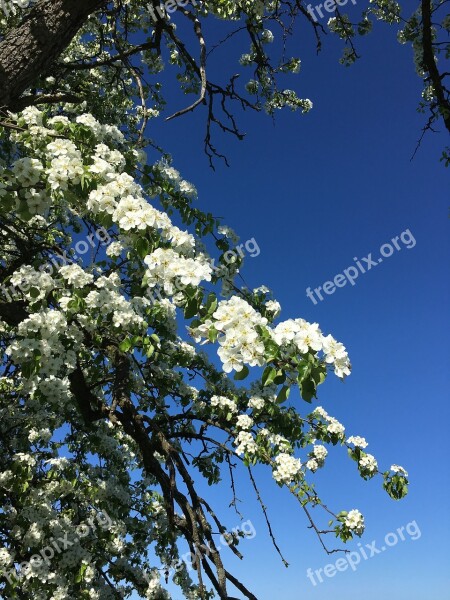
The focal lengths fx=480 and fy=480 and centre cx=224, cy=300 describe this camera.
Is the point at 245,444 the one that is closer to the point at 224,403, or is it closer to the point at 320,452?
the point at 224,403

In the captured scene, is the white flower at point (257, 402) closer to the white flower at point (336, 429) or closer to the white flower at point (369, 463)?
the white flower at point (336, 429)

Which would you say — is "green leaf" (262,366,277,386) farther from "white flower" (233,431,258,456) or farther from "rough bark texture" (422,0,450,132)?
"rough bark texture" (422,0,450,132)

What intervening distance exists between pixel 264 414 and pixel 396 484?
138 cm

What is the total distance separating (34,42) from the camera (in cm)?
315

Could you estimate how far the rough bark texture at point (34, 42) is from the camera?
3.11 meters

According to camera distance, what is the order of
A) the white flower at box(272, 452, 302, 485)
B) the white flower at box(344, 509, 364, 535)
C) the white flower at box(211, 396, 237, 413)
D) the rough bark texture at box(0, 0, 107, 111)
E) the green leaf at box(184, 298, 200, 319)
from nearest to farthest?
the green leaf at box(184, 298, 200, 319) → the rough bark texture at box(0, 0, 107, 111) → the white flower at box(344, 509, 364, 535) → the white flower at box(272, 452, 302, 485) → the white flower at box(211, 396, 237, 413)

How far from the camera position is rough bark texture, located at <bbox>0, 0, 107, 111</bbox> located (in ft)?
10.2

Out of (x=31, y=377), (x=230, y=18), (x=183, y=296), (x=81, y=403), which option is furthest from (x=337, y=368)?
(x=230, y=18)

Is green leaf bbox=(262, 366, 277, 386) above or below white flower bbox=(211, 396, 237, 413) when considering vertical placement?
below

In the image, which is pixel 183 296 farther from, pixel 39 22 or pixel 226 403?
pixel 226 403

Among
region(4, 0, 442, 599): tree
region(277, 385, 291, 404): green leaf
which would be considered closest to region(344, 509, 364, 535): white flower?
region(4, 0, 442, 599): tree

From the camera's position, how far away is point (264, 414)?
16.0 feet

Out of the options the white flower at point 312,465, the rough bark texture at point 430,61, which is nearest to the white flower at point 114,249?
the white flower at point 312,465

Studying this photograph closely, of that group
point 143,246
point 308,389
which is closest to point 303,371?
point 308,389
